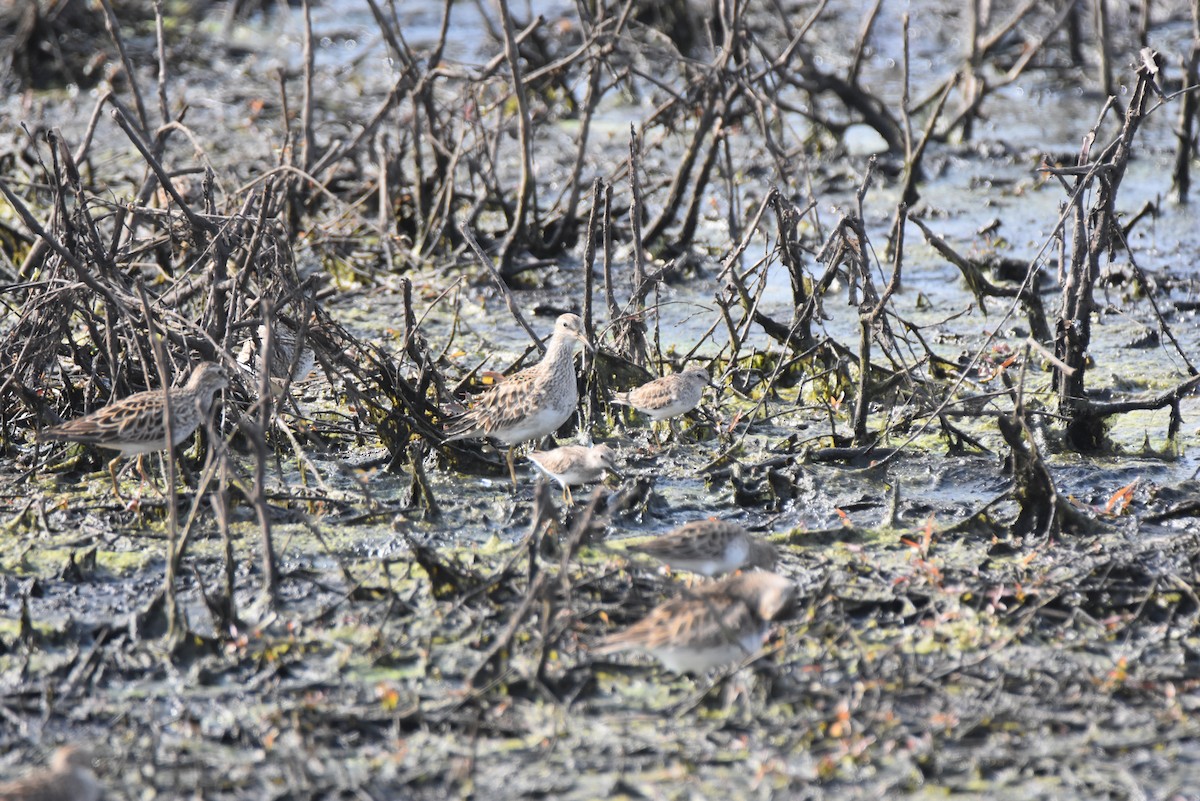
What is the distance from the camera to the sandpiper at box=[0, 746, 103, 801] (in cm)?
415

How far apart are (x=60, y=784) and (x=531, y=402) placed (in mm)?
3131

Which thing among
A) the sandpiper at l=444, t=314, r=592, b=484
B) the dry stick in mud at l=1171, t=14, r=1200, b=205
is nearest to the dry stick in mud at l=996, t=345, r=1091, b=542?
the sandpiper at l=444, t=314, r=592, b=484

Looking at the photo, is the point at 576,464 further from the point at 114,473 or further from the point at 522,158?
the point at 522,158

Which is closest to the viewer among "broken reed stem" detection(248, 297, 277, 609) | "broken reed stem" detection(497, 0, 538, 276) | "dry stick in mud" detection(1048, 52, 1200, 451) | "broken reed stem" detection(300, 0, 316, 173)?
"broken reed stem" detection(248, 297, 277, 609)

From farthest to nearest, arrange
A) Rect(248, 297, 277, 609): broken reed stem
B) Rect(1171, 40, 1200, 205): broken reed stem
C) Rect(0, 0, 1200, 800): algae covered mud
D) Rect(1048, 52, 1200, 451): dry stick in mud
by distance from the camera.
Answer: Rect(1171, 40, 1200, 205): broken reed stem
Rect(1048, 52, 1200, 451): dry stick in mud
Rect(248, 297, 277, 609): broken reed stem
Rect(0, 0, 1200, 800): algae covered mud

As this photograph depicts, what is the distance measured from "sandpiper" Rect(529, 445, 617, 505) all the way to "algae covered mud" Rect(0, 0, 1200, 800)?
0.12 metres

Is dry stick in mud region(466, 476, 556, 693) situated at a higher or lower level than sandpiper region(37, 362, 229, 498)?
lower

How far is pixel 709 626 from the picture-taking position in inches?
192

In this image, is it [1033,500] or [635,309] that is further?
[635,309]

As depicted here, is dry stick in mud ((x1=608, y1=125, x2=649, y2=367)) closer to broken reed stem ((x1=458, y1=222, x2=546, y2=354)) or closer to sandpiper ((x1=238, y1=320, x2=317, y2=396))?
broken reed stem ((x1=458, y1=222, x2=546, y2=354))

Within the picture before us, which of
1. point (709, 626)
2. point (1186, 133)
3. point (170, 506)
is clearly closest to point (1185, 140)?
point (1186, 133)

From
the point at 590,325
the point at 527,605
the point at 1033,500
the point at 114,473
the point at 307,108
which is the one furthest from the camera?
the point at 307,108

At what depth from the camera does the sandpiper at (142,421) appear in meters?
6.24

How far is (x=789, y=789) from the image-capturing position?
452 cm
